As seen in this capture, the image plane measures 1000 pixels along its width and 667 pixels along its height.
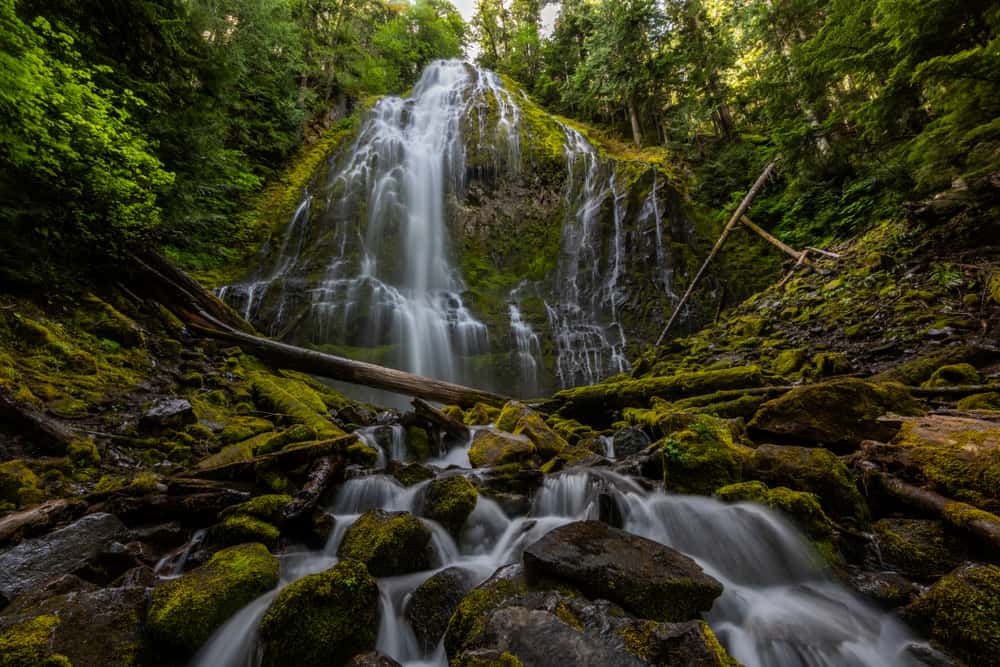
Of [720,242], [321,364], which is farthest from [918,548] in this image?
[720,242]

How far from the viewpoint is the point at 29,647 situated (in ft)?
6.18

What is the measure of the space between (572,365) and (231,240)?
41.3 ft

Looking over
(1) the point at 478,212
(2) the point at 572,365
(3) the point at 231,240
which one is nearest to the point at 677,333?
(2) the point at 572,365

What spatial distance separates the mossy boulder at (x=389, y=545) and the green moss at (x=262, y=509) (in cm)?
66

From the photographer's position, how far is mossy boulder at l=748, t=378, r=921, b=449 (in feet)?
13.0

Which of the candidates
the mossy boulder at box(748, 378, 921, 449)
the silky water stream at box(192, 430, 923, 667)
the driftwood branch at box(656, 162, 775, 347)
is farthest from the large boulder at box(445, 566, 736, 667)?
the driftwood branch at box(656, 162, 775, 347)

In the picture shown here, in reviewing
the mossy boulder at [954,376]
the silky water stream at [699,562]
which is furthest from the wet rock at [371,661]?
the mossy boulder at [954,376]

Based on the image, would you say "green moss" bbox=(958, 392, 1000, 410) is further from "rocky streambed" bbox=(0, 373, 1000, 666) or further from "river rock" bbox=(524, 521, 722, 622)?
"river rock" bbox=(524, 521, 722, 622)

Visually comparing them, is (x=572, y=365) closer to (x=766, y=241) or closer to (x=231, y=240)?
(x=766, y=241)

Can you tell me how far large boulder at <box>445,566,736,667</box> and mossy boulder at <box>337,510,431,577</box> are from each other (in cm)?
103

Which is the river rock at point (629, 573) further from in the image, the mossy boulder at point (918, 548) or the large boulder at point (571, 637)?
the mossy boulder at point (918, 548)

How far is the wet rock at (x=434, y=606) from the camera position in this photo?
2.61 metres

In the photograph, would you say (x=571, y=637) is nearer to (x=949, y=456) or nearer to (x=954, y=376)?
(x=949, y=456)

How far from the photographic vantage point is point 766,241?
528 inches
